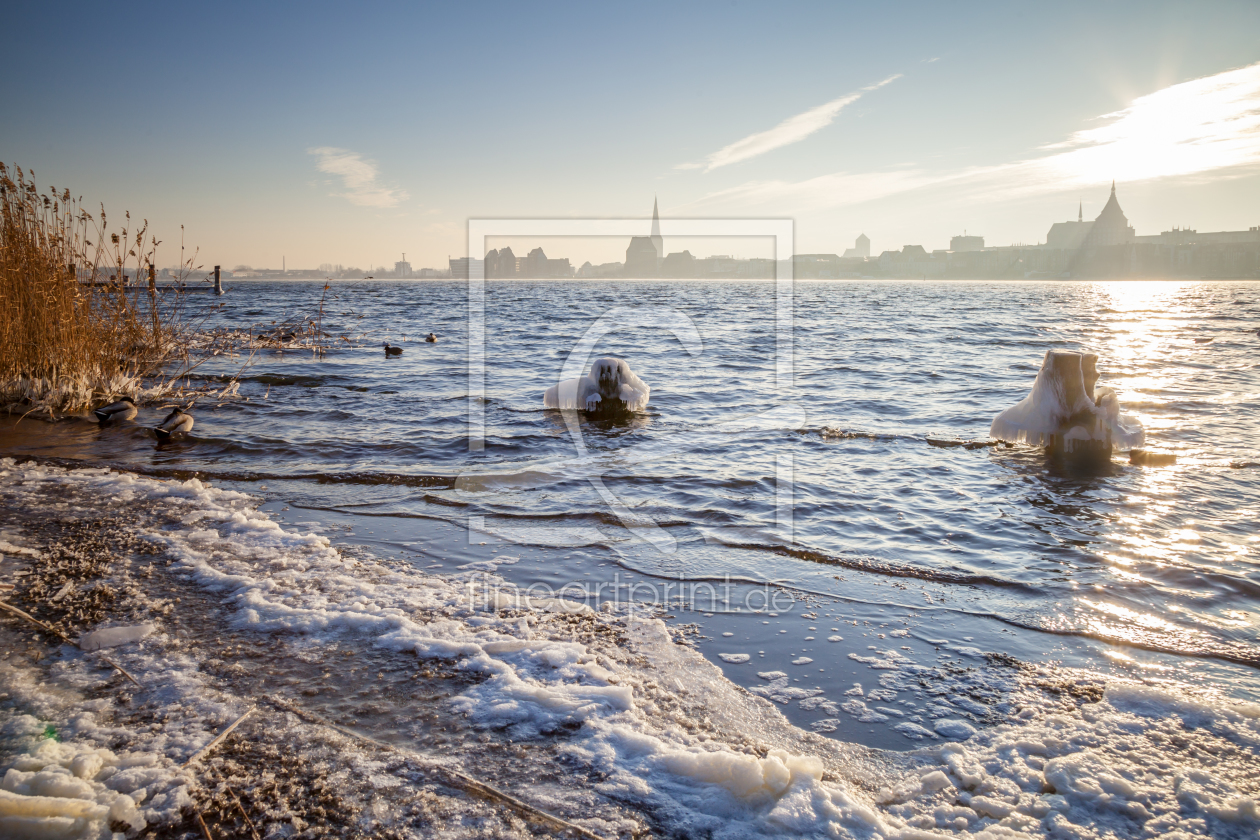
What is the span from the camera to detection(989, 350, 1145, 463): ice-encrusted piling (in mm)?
8031

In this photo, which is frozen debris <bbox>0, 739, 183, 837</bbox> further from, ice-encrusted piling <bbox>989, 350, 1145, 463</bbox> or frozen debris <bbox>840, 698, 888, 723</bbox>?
ice-encrusted piling <bbox>989, 350, 1145, 463</bbox>

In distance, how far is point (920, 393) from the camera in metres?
13.5

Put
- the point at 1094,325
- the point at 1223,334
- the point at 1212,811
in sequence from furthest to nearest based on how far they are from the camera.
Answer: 1. the point at 1094,325
2. the point at 1223,334
3. the point at 1212,811

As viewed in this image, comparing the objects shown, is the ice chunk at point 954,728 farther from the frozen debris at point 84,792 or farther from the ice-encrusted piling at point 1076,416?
the ice-encrusted piling at point 1076,416

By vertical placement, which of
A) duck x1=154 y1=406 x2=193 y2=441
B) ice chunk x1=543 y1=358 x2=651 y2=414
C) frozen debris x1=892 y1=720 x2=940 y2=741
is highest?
ice chunk x1=543 y1=358 x2=651 y2=414

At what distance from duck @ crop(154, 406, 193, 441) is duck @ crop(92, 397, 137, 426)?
0.45 m

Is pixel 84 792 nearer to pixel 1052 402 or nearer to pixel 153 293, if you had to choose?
pixel 1052 402

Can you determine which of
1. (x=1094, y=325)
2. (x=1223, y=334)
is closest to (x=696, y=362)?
(x=1223, y=334)

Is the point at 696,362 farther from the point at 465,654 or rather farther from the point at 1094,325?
the point at 1094,325

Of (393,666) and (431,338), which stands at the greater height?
(431,338)

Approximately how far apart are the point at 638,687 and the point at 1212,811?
221 cm

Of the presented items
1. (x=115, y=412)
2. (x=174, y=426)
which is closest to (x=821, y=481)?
(x=174, y=426)

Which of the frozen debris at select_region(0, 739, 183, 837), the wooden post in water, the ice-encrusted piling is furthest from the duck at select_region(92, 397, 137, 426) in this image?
the ice-encrusted piling

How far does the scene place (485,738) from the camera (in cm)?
266
